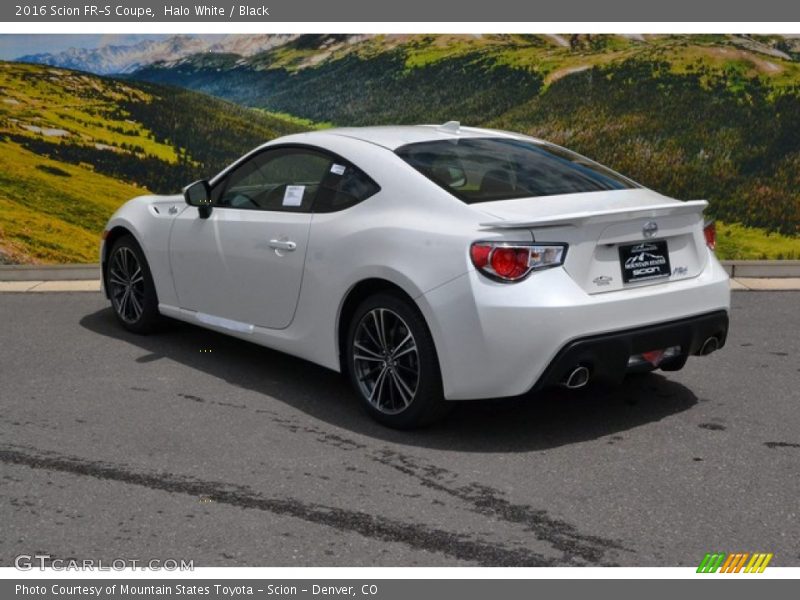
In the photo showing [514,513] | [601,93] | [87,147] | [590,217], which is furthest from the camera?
[601,93]

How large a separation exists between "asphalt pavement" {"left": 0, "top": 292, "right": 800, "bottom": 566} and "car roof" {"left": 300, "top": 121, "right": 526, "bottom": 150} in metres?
1.47

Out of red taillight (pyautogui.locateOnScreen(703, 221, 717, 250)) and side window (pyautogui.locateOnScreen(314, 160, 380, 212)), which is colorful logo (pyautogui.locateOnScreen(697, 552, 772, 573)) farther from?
side window (pyautogui.locateOnScreen(314, 160, 380, 212))

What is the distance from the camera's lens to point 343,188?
5832 mm

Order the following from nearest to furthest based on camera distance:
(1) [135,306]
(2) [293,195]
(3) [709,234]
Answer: (3) [709,234] → (2) [293,195] → (1) [135,306]

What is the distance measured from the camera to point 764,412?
225 inches

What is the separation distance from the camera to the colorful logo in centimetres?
386

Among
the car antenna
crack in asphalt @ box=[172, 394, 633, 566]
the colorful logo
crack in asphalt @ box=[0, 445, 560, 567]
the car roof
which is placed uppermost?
the car antenna

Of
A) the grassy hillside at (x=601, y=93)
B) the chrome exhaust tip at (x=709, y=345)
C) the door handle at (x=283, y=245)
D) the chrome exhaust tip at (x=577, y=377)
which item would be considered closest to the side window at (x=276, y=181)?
the door handle at (x=283, y=245)

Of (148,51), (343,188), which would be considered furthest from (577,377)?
(148,51)

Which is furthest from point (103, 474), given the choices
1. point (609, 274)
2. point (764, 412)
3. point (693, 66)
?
point (693, 66)

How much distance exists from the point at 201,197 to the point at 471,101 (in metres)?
6.91

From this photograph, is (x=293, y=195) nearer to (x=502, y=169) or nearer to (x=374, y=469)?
(x=502, y=169)

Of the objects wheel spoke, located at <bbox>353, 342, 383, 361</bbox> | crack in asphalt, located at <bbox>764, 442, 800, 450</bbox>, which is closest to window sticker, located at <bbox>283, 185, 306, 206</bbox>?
wheel spoke, located at <bbox>353, 342, 383, 361</bbox>

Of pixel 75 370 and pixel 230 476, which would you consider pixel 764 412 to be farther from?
pixel 75 370
